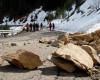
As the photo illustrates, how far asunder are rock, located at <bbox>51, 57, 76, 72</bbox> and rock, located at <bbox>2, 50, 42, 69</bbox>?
1.87 feet

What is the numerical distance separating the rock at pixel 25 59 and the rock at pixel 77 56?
22.6 inches

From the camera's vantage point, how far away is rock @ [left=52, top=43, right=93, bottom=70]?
9711mm

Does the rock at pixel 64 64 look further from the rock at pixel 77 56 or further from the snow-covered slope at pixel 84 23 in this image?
the snow-covered slope at pixel 84 23

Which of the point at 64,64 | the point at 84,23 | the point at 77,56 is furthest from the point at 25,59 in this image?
the point at 84,23

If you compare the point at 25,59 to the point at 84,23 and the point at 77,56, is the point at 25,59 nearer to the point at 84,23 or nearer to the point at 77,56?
the point at 77,56

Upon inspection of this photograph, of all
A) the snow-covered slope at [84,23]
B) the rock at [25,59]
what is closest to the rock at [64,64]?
the rock at [25,59]

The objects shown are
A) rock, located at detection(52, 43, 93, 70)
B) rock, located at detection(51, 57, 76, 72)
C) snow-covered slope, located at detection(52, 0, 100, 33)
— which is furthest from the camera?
snow-covered slope, located at detection(52, 0, 100, 33)

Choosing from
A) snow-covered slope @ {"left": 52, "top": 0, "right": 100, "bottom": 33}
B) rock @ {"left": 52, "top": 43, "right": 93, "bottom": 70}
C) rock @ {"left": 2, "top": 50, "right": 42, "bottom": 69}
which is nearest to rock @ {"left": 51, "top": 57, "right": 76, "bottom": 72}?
rock @ {"left": 52, "top": 43, "right": 93, "bottom": 70}

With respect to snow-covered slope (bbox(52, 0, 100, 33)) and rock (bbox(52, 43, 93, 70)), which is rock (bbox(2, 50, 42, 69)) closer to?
rock (bbox(52, 43, 93, 70))

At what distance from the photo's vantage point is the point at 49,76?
965 cm

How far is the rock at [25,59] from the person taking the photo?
10.2m

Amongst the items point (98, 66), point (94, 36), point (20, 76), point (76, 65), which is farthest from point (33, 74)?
point (94, 36)

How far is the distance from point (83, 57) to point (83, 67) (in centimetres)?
47

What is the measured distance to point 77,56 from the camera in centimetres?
998
